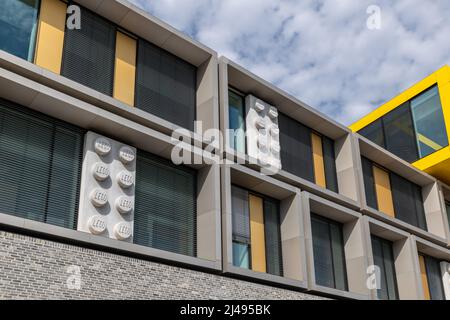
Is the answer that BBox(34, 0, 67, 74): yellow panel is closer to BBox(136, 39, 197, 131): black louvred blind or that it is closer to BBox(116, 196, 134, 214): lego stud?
BBox(136, 39, 197, 131): black louvred blind

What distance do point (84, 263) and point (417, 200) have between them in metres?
21.0

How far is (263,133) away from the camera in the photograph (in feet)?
78.1

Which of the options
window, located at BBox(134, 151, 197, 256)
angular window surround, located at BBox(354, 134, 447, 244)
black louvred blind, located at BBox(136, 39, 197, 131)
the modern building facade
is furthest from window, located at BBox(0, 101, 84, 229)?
angular window surround, located at BBox(354, 134, 447, 244)

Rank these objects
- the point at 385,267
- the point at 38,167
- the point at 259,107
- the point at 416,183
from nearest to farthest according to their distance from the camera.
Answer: the point at 38,167 < the point at 259,107 < the point at 385,267 < the point at 416,183

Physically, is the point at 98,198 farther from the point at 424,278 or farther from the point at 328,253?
the point at 424,278

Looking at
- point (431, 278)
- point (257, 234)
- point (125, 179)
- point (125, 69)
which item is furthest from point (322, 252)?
point (125, 69)

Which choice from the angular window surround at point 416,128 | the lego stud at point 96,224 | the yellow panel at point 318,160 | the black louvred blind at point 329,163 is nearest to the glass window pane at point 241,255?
the lego stud at point 96,224

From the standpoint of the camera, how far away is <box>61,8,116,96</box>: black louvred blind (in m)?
18.4

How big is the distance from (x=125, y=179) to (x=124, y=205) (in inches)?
33.8

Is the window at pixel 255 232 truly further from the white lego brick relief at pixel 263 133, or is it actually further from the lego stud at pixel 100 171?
the lego stud at pixel 100 171

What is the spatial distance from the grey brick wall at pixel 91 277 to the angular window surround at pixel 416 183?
1105 cm

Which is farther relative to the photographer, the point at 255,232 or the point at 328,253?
the point at 328,253

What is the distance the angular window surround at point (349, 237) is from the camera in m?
23.1

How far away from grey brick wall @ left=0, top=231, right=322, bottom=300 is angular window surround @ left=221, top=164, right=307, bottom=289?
1.31 meters
